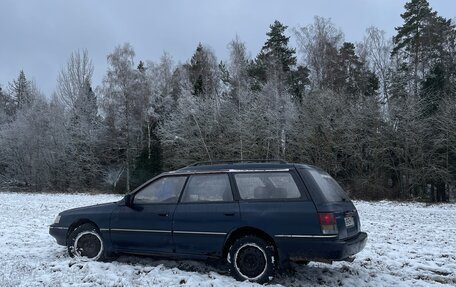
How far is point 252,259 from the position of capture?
21.9ft

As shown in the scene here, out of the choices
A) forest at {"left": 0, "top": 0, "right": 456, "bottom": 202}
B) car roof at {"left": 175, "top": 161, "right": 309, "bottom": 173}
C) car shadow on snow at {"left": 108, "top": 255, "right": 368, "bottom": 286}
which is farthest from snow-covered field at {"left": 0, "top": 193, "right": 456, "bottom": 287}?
forest at {"left": 0, "top": 0, "right": 456, "bottom": 202}

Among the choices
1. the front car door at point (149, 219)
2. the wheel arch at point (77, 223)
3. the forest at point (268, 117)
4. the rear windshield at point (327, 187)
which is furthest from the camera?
the forest at point (268, 117)

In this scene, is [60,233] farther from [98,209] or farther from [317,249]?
[317,249]

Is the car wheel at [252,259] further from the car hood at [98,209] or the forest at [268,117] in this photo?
the forest at [268,117]

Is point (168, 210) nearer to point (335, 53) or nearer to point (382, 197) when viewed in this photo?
point (382, 197)

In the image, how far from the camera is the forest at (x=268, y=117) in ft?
98.1

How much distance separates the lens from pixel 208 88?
143 ft

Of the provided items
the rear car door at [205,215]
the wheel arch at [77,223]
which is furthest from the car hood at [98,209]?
the rear car door at [205,215]

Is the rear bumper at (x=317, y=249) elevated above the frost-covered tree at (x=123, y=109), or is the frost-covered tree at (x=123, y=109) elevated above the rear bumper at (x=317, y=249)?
the frost-covered tree at (x=123, y=109)

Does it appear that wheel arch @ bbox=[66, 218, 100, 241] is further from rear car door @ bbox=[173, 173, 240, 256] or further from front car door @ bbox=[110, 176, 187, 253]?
rear car door @ bbox=[173, 173, 240, 256]

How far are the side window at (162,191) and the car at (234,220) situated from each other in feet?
0.06

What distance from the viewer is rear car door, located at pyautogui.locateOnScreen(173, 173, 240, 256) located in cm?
687

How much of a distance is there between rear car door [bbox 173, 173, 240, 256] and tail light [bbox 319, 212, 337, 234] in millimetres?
1309

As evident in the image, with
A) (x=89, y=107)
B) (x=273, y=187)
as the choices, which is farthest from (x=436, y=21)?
(x=273, y=187)
